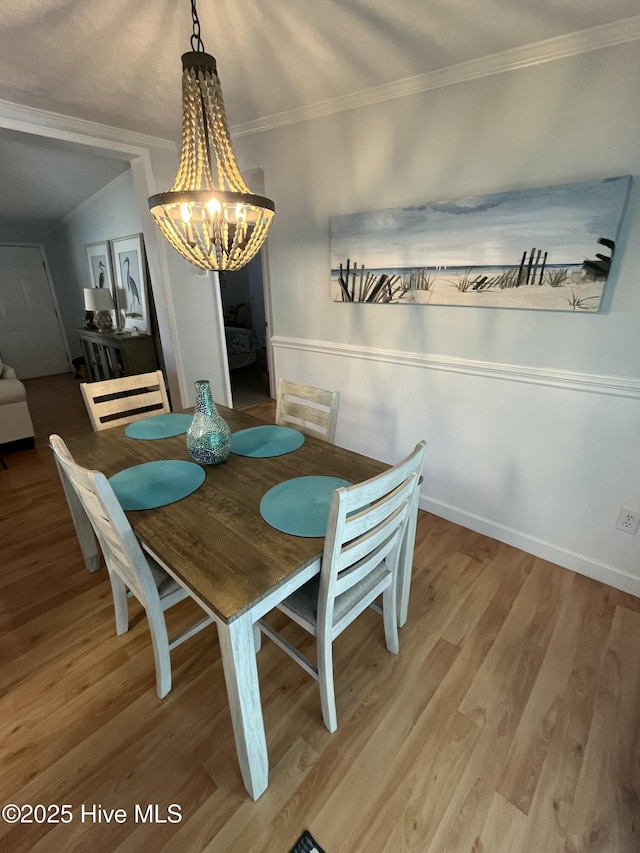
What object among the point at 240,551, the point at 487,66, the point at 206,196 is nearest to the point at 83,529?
the point at 240,551

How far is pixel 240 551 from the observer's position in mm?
1048

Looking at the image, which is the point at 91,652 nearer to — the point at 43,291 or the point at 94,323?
the point at 94,323

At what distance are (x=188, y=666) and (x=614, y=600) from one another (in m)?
1.94

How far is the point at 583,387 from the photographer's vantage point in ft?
5.55

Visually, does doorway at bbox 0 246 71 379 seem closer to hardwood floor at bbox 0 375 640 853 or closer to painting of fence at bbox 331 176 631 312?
hardwood floor at bbox 0 375 640 853

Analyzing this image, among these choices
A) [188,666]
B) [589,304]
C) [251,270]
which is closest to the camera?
[188,666]

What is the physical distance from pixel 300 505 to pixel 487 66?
2035mm

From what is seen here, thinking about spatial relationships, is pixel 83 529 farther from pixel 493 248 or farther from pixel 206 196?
pixel 493 248

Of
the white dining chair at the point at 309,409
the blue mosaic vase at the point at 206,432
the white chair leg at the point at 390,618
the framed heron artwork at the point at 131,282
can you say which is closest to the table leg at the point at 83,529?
the blue mosaic vase at the point at 206,432

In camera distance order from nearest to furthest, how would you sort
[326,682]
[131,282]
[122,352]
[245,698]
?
[245,698] → [326,682] → [122,352] → [131,282]

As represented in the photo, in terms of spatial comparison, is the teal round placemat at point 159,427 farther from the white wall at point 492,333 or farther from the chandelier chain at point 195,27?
the chandelier chain at point 195,27

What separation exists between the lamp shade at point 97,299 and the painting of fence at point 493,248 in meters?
3.29

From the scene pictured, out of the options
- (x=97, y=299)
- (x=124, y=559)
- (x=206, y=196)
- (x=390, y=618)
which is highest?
(x=206, y=196)

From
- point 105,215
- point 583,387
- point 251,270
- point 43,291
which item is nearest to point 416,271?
point 583,387
